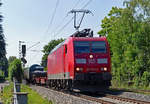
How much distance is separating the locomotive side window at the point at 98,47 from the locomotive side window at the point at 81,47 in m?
0.31

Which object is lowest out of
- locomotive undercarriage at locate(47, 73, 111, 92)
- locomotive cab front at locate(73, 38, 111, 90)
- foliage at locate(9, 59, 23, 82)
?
locomotive undercarriage at locate(47, 73, 111, 92)

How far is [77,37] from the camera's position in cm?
1962

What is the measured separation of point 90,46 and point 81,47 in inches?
22.1

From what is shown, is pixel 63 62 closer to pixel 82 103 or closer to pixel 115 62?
pixel 82 103

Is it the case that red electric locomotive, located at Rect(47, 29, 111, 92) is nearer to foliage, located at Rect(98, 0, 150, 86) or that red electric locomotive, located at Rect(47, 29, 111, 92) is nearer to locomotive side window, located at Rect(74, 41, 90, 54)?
locomotive side window, located at Rect(74, 41, 90, 54)

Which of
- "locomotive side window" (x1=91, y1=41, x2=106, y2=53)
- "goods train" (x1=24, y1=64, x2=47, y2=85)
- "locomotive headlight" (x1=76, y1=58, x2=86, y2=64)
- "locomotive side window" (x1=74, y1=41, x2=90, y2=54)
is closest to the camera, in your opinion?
"locomotive headlight" (x1=76, y1=58, x2=86, y2=64)

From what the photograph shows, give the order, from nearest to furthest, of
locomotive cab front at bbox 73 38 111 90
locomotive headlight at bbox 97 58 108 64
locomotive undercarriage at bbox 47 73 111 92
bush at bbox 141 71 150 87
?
locomotive undercarriage at bbox 47 73 111 92
locomotive cab front at bbox 73 38 111 90
locomotive headlight at bbox 97 58 108 64
bush at bbox 141 71 150 87

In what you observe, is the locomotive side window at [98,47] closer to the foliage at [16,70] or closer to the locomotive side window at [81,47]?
the locomotive side window at [81,47]

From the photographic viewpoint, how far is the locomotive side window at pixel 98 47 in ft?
62.8

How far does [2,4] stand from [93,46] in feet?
76.7

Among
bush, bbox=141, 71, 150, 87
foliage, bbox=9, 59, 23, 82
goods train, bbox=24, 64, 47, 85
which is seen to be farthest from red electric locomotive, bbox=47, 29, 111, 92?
foliage, bbox=9, 59, 23, 82

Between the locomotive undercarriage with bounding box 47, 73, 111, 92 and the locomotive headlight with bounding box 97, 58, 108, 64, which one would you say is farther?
the locomotive headlight with bounding box 97, 58, 108, 64

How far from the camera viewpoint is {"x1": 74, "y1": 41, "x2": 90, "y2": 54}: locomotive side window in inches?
745

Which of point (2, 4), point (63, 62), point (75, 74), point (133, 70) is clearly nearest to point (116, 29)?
point (133, 70)
